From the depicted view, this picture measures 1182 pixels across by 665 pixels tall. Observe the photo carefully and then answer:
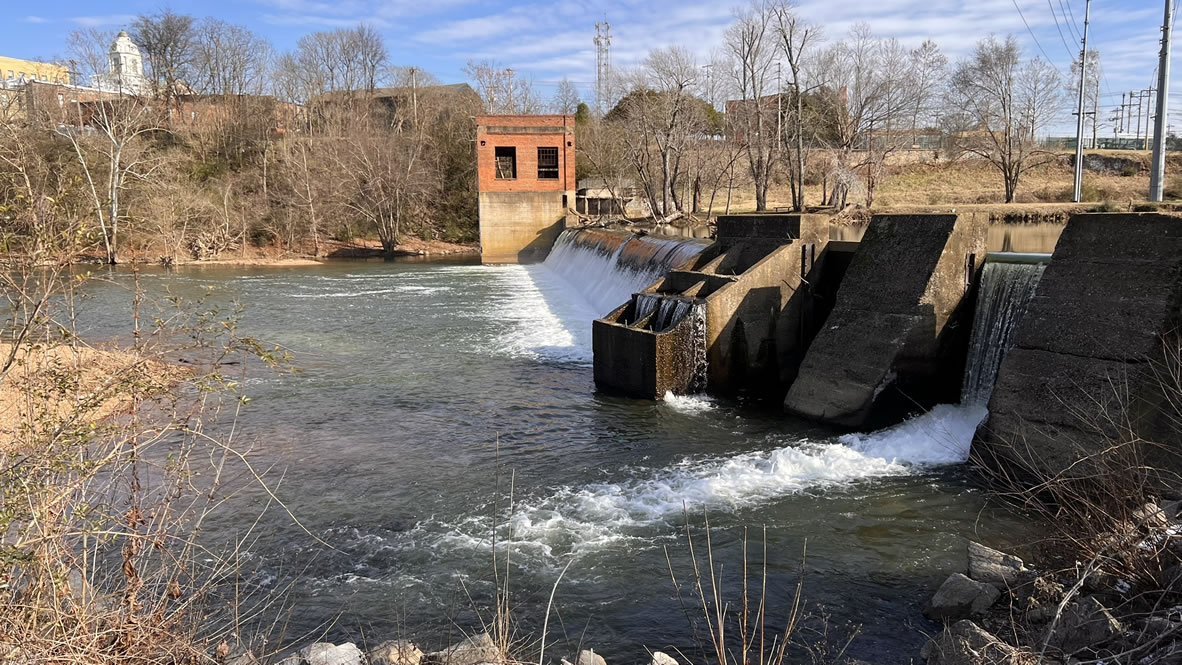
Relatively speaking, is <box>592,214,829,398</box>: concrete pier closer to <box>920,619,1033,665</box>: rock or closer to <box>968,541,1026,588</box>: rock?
<box>968,541,1026,588</box>: rock

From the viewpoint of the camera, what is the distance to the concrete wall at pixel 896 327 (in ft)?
36.0

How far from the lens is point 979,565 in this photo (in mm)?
6066

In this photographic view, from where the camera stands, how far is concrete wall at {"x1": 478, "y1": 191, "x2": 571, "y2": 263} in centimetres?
3966

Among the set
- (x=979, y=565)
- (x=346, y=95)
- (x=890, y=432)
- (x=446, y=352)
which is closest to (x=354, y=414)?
(x=446, y=352)

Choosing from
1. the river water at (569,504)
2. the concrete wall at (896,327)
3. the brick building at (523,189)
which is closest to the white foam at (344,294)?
the river water at (569,504)

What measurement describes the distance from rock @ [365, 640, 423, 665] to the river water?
597 mm

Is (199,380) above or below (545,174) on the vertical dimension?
below

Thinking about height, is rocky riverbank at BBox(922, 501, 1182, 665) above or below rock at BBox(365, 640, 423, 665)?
above

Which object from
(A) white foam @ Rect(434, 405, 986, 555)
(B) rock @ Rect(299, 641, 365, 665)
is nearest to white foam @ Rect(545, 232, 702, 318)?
(A) white foam @ Rect(434, 405, 986, 555)

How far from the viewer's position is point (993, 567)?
601 centimetres

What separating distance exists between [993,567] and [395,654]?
14.4 feet

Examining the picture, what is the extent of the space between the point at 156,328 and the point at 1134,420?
8.91 m

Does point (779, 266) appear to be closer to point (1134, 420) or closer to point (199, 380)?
point (1134, 420)

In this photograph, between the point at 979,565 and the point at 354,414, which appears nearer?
the point at 979,565
